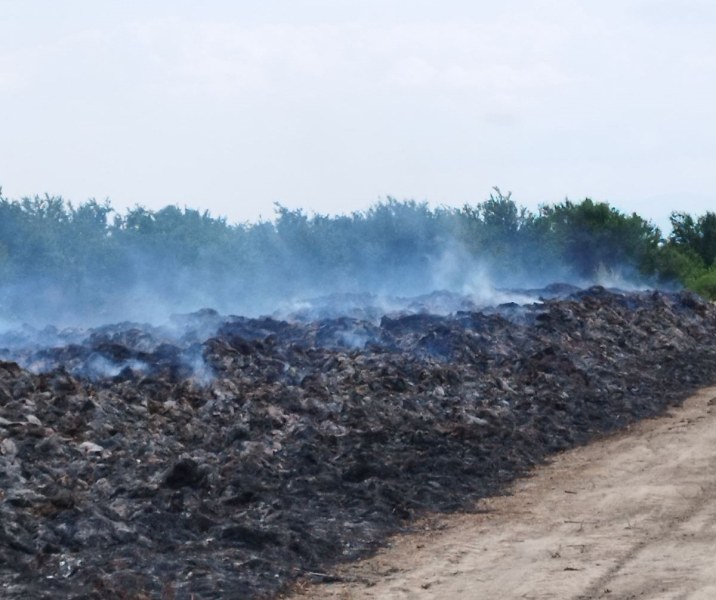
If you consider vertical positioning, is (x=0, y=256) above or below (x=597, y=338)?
above

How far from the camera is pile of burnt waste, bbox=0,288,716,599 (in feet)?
27.9

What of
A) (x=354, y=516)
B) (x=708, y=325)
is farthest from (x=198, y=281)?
(x=354, y=516)

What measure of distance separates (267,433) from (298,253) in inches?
1053

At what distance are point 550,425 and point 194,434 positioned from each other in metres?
5.20

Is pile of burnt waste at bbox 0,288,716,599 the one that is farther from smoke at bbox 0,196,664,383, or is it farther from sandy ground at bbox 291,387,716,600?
smoke at bbox 0,196,664,383

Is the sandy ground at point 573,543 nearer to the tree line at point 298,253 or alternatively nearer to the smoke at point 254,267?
the smoke at point 254,267

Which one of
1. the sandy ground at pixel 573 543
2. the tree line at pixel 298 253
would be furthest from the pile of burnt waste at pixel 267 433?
the tree line at pixel 298 253

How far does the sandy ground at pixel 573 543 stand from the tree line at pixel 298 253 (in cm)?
2044

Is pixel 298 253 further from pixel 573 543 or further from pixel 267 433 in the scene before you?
pixel 573 543

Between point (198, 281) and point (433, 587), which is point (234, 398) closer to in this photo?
point (433, 587)

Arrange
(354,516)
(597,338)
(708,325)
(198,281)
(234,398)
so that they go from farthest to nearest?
(198,281)
(708,325)
(597,338)
(234,398)
(354,516)

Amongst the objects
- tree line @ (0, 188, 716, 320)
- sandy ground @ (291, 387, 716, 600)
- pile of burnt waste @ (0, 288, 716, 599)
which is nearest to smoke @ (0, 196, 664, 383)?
tree line @ (0, 188, 716, 320)

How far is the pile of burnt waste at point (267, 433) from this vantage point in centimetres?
851

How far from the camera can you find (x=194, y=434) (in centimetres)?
1199
